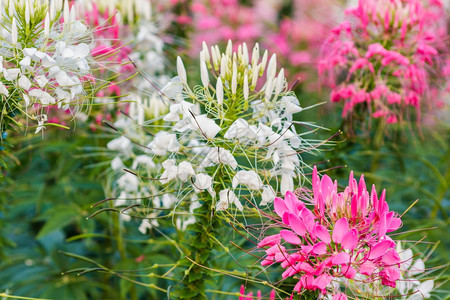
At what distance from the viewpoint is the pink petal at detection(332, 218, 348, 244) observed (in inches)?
39.4

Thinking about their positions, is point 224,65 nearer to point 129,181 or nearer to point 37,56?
point 37,56

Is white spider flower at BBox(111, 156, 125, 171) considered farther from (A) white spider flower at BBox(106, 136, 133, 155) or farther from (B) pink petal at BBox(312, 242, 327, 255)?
(B) pink petal at BBox(312, 242, 327, 255)

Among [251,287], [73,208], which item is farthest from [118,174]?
[251,287]

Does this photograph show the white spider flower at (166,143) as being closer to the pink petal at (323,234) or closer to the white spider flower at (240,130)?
the white spider flower at (240,130)

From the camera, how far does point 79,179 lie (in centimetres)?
222

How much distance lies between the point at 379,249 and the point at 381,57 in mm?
1029

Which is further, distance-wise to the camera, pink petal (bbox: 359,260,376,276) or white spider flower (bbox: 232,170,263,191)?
white spider flower (bbox: 232,170,263,191)

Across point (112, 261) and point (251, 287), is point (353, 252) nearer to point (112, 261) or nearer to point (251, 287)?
point (251, 287)

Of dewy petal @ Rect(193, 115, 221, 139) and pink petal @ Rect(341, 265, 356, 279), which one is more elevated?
dewy petal @ Rect(193, 115, 221, 139)

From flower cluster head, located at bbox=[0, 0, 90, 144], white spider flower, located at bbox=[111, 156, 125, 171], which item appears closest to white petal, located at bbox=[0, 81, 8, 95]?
flower cluster head, located at bbox=[0, 0, 90, 144]

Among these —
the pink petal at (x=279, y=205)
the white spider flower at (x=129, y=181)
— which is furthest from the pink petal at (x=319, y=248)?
the white spider flower at (x=129, y=181)

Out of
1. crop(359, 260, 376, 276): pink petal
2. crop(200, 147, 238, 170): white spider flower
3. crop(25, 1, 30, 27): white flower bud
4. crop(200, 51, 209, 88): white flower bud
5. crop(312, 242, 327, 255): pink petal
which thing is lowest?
crop(359, 260, 376, 276): pink petal

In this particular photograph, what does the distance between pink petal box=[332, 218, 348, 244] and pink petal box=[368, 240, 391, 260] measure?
67 millimetres

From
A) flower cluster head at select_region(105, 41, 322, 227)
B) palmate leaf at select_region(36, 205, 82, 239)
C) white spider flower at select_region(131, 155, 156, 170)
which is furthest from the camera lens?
palmate leaf at select_region(36, 205, 82, 239)
